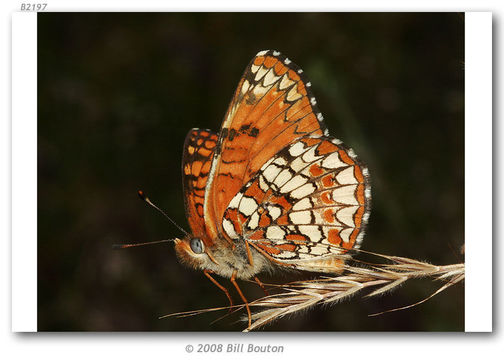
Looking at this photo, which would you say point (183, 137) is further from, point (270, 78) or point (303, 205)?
point (303, 205)

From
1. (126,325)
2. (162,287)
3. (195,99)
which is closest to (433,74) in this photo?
(195,99)

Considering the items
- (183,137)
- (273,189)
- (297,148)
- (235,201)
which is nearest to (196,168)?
(235,201)

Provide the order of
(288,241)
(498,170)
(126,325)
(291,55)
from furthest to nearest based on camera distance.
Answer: (291,55)
(126,325)
(498,170)
(288,241)

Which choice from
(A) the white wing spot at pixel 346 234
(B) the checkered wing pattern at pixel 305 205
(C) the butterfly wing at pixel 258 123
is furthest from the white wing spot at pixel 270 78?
(A) the white wing spot at pixel 346 234

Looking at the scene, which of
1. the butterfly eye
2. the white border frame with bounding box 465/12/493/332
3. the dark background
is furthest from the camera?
the dark background

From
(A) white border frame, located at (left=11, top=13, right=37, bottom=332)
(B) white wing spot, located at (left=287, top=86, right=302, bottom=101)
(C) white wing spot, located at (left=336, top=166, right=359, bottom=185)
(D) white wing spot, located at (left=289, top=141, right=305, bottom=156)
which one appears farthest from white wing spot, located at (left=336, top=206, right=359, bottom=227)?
(A) white border frame, located at (left=11, top=13, right=37, bottom=332)

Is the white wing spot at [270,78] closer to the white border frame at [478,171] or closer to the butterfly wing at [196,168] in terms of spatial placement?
the butterfly wing at [196,168]

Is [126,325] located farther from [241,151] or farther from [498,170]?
[498,170]

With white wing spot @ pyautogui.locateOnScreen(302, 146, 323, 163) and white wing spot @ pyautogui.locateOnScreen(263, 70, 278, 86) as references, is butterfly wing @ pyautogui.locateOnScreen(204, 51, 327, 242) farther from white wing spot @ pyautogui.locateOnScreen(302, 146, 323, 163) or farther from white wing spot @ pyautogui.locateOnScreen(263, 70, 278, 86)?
white wing spot @ pyautogui.locateOnScreen(302, 146, 323, 163)
